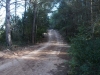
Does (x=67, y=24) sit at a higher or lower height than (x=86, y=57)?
higher

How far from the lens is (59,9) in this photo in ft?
114

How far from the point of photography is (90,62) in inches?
264

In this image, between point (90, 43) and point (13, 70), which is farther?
point (13, 70)

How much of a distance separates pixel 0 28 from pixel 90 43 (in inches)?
902

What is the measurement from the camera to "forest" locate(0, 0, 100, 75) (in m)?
6.92

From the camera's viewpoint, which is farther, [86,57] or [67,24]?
[67,24]

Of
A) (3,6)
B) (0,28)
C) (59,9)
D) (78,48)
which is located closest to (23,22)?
(0,28)

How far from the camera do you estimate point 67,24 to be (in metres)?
34.5

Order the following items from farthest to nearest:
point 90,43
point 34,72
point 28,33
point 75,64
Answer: point 28,33 → point 34,72 → point 75,64 → point 90,43

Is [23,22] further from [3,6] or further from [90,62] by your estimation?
[90,62]

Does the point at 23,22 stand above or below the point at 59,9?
below

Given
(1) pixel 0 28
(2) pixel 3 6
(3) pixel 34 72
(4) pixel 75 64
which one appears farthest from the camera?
(1) pixel 0 28

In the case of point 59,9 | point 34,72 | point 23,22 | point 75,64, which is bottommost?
point 34,72

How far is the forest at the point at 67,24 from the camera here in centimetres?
692
